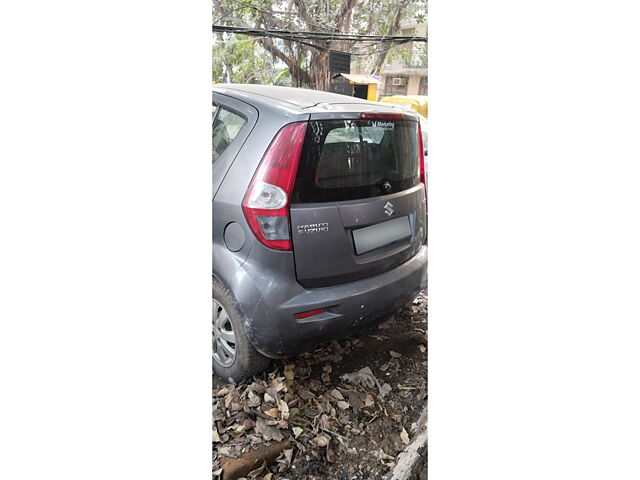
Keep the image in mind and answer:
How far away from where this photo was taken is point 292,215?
1.10 meters

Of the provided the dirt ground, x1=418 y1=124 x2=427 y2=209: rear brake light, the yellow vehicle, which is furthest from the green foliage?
the dirt ground

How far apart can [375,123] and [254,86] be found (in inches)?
14.3

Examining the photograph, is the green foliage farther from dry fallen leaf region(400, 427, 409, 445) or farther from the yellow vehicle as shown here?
dry fallen leaf region(400, 427, 409, 445)

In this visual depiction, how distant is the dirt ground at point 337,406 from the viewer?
1.04 metres

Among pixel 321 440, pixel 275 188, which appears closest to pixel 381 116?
pixel 275 188

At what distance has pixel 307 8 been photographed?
1046 mm

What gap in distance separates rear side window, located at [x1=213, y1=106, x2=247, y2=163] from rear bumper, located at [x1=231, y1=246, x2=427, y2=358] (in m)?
0.32

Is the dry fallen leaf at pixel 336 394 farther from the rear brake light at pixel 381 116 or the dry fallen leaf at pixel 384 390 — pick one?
the rear brake light at pixel 381 116

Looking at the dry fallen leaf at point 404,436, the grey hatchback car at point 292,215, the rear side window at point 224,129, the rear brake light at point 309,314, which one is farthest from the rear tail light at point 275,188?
the dry fallen leaf at point 404,436

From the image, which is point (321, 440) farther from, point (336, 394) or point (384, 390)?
point (384, 390)

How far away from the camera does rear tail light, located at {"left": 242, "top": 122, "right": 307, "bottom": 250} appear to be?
3.58 ft

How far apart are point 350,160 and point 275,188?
24 cm
